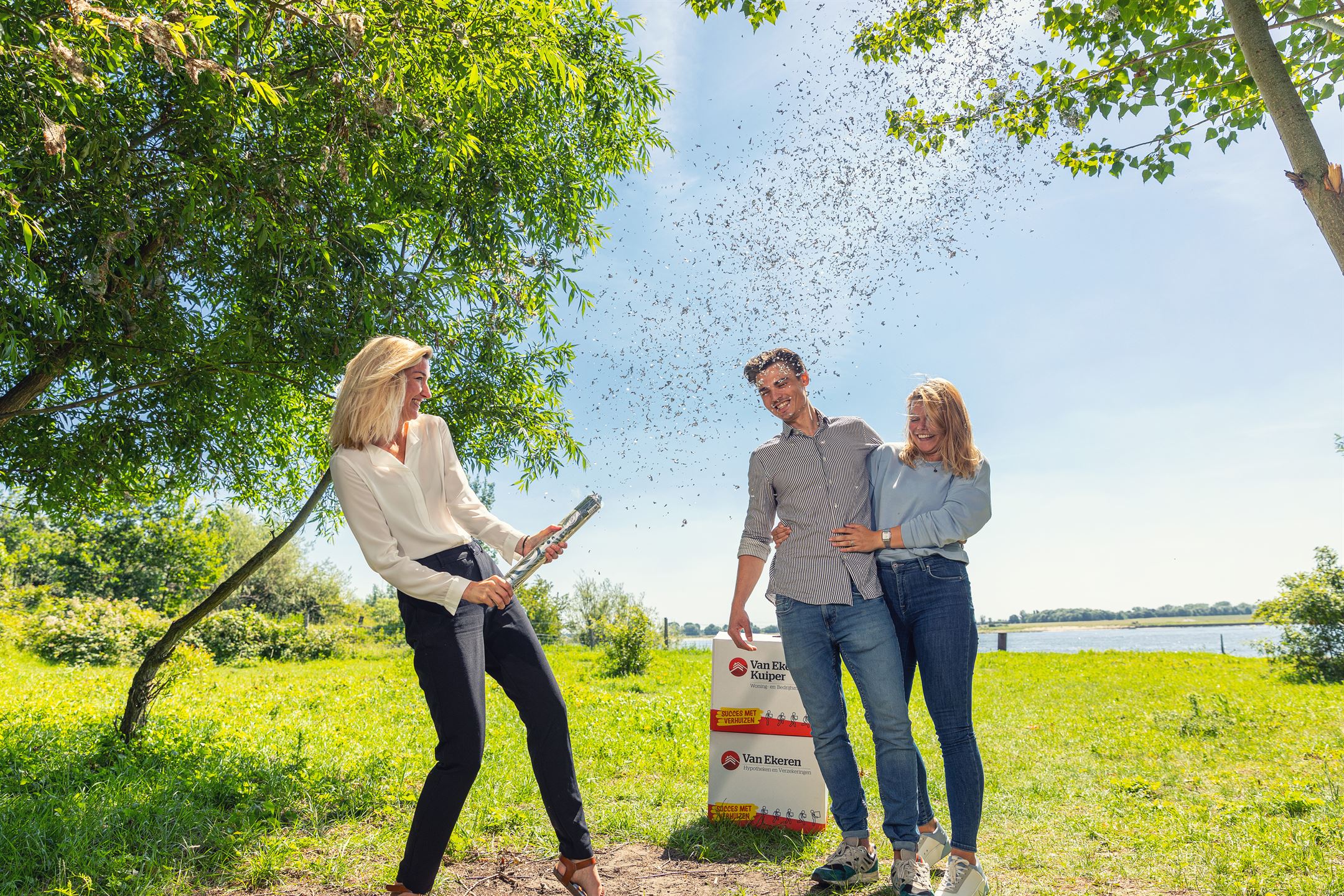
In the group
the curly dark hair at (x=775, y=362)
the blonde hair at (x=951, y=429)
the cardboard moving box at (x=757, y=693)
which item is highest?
the curly dark hair at (x=775, y=362)

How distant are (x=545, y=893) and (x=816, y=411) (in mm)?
2434

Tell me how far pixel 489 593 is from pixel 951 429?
78.7 inches

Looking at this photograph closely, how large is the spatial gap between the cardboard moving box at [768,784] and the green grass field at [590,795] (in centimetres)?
11

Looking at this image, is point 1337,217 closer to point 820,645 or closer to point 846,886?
point 820,645

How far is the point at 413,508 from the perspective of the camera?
9.34ft

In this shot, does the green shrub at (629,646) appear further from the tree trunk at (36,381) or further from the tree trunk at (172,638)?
the tree trunk at (36,381)

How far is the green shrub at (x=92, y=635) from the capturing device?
17.4 metres

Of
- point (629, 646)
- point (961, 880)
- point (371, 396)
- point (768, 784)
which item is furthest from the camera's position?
point (629, 646)

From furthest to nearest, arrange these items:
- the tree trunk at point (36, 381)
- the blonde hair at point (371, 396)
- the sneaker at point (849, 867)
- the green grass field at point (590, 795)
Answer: the tree trunk at point (36, 381)
the green grass field at point (590, 795)
the sneaker at point (849, 867)
the blonde hair at point (371, 396)

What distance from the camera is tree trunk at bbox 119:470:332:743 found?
5770 millimetres

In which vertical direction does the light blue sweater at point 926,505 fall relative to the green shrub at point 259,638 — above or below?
below

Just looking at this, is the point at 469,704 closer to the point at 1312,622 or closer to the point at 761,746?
the point at 761,746

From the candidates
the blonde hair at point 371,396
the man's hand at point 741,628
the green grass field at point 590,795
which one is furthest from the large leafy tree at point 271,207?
the man's hand at point 741,628

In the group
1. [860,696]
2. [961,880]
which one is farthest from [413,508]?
[961,880]
